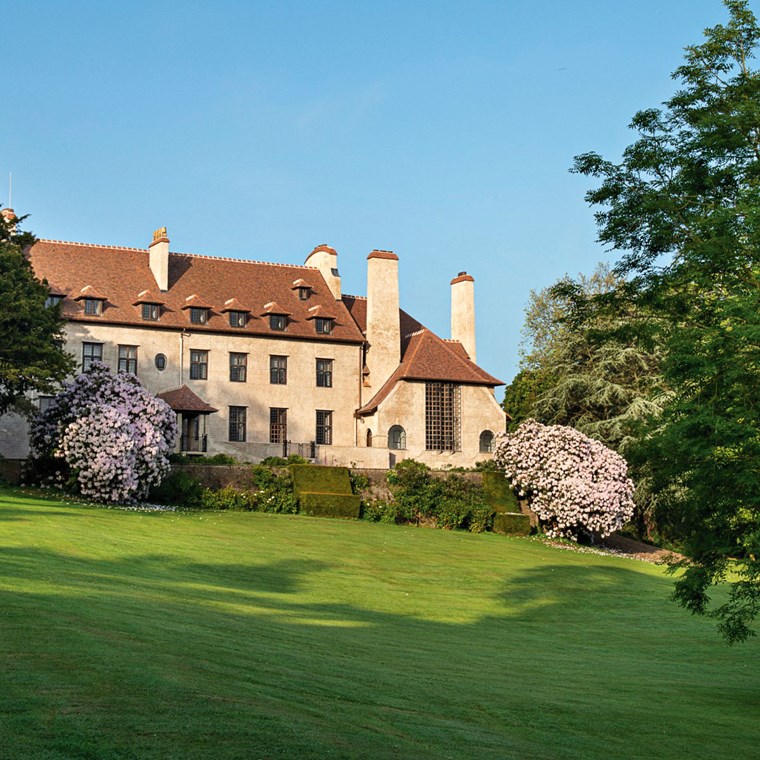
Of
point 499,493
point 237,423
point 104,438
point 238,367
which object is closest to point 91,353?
point 238,367

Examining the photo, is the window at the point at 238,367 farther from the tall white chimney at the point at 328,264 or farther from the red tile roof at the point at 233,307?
the tall white chimney at the point at 328,264

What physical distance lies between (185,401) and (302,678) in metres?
42.9

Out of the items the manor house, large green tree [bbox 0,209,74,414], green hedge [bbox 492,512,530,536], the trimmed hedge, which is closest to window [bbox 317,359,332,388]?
the manor house

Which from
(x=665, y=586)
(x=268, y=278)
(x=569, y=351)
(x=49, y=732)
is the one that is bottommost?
(x=665, y=586)

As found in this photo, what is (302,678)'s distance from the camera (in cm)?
1420

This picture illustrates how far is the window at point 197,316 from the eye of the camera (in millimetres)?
61000

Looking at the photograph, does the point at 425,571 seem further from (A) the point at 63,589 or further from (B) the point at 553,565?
(A) the point at 63,589

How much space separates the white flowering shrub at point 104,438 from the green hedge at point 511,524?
17167 millimetres

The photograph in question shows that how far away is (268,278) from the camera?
6700cm

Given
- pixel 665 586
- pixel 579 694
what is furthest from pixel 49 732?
pixel 665 586

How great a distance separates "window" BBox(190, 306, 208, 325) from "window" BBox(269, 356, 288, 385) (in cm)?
449

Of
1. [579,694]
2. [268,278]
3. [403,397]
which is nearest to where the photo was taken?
[579,694]

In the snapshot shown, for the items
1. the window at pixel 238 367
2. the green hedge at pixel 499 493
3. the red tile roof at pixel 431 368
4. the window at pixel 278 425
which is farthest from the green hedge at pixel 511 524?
the window at pixel 238 367

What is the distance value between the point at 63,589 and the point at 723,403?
40.5 feet
